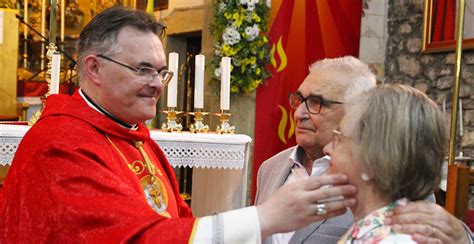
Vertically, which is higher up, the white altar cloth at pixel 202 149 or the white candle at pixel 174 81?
the white candle at pixel 174 81

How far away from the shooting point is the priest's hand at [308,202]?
1.61 metres

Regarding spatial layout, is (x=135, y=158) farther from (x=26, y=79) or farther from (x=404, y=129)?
(x=26, y=79)

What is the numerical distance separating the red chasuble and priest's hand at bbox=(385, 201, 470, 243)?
1.64 ft

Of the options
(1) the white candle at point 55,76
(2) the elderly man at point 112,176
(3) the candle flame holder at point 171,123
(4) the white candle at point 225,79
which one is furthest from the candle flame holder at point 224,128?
(2) the elderly man at point 112,176

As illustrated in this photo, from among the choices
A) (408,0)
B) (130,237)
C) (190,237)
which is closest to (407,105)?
(190,237)

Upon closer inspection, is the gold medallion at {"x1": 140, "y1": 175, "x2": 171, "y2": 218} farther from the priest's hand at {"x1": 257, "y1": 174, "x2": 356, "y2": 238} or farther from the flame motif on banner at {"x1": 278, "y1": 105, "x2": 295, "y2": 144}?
the flame motif on banner at {"x1": 278, "y1": 105, "x2": 295, "y2": 144}

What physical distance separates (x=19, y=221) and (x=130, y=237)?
393mm

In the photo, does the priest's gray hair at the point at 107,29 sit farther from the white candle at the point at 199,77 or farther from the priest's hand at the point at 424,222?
the white candle at the point at 199,77

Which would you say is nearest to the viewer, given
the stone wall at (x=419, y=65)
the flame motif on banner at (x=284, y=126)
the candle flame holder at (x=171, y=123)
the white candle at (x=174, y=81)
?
the white candle at (x=174, y=81)

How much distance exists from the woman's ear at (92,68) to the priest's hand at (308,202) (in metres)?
0.73

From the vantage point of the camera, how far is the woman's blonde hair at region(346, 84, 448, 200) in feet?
5.08

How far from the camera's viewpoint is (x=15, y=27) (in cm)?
813

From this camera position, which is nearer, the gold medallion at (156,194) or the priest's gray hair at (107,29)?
the priest's gray hair at (107,29)

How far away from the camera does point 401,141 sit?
5.07 feet
